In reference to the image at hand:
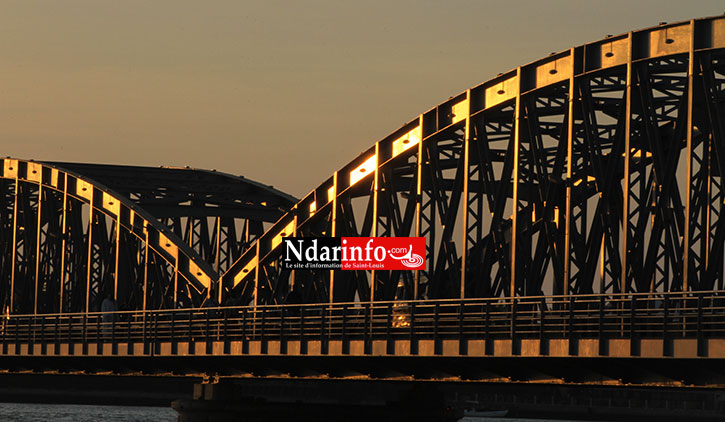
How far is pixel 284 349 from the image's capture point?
5381 cm

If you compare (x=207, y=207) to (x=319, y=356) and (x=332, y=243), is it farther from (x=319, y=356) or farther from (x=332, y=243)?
(x=319, y=356)

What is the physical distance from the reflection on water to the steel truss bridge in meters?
56.1

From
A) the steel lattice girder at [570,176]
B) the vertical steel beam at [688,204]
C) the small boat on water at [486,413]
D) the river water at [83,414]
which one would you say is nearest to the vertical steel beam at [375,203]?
the steel lattice girder at [570,176]

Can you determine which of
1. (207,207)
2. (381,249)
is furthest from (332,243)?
(207,207)

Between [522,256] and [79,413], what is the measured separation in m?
105

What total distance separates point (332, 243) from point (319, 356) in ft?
40.8

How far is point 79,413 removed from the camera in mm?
153500

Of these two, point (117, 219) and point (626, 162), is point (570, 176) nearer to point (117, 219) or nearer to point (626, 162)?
point (626, 162)

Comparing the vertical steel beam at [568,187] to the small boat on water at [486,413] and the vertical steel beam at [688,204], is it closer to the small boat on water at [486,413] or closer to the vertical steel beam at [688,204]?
the vertical steel beam at [688,204]

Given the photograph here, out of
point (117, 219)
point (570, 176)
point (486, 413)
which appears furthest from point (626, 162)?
point (486, 413)

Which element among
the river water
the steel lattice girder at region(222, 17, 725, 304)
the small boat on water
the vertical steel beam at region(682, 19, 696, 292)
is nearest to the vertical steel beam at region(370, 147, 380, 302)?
the steel lattice girder at region(222, 17, 725, 304)

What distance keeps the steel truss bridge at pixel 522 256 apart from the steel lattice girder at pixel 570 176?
8 centimetres

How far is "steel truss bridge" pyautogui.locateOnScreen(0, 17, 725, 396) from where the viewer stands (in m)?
45.2

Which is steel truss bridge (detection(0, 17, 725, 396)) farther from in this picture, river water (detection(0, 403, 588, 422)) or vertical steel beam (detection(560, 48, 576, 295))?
river water (detection(0, 403, 588, 422))
